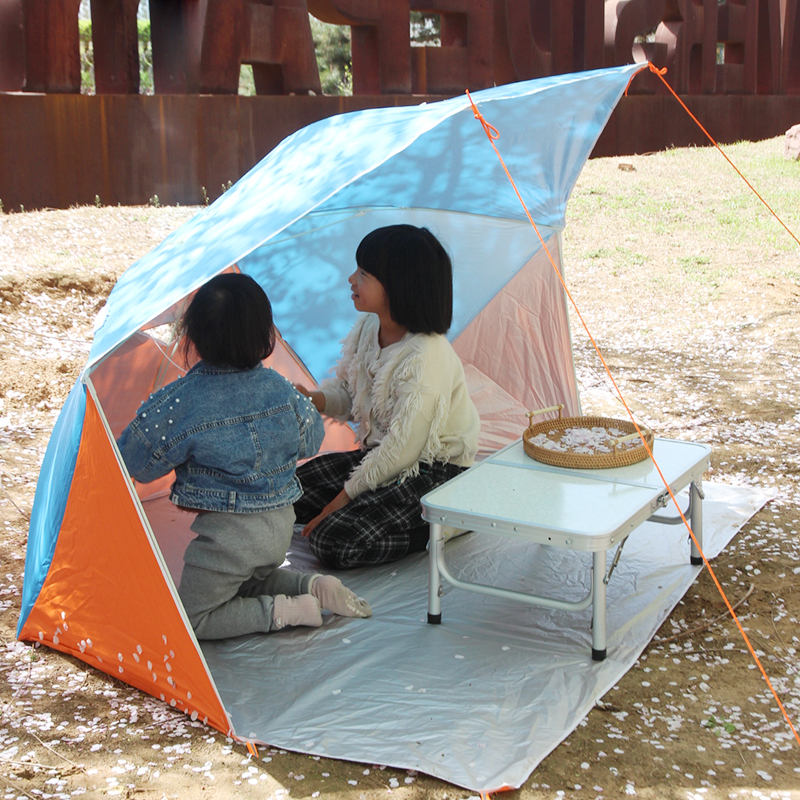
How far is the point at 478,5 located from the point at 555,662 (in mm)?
8384

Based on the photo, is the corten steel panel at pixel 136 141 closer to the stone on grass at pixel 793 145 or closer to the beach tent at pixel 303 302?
the beach tent at pixel 303 302

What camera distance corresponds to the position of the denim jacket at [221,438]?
7.99 feet

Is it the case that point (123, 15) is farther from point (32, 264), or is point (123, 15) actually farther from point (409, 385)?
point (409, 385)

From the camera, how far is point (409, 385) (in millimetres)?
3006

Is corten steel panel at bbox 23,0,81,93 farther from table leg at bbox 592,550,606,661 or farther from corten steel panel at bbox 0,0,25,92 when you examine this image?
table leg at bbox 592,550,606,661

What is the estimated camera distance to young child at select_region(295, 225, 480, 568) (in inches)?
118

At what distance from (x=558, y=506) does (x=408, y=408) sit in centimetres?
63

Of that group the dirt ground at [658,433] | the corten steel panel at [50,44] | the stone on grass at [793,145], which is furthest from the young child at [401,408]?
the stone on grass at [793,145]

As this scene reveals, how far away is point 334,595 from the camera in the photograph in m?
2.76

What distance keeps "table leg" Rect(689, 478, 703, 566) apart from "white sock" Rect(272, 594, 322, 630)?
1294 mm

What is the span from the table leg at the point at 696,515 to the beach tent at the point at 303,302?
3.78 feet

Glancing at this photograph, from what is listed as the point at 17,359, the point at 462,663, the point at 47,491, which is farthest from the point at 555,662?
the point at 17,359

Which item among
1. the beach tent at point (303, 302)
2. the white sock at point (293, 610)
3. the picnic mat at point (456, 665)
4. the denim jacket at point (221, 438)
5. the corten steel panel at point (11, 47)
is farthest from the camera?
the corten steel panel at point (11, 47)

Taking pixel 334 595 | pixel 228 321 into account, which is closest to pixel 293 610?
pixel 334 595
